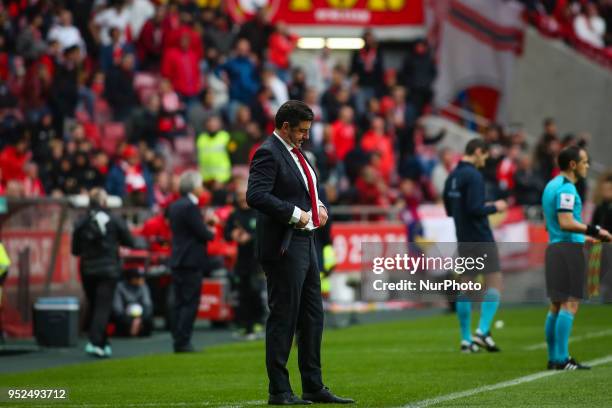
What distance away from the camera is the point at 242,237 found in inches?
831

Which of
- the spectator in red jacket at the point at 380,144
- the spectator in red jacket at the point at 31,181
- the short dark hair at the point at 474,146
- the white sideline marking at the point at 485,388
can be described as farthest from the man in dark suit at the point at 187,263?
the spectator in red jacket at the point at 380,144

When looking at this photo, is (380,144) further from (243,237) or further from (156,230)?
(243,237)

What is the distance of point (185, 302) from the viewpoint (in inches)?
711

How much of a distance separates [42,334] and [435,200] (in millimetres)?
10677

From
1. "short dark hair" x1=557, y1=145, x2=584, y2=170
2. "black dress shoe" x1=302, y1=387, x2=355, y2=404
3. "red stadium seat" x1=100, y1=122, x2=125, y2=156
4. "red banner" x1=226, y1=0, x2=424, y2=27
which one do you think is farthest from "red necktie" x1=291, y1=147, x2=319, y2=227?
"red banner" x1=226, y1=0, x2=424, y2=27

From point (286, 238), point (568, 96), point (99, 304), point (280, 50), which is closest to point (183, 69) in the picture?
point (280, 50)

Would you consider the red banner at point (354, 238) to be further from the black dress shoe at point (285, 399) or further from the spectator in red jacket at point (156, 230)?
the black dress shoe at point (285, 399)

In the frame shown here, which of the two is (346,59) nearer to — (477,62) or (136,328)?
(477,62)

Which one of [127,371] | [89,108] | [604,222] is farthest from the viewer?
[89,108]

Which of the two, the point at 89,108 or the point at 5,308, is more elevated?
the point at 89,108

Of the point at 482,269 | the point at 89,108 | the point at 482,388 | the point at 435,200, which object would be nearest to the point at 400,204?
the point at 435,200

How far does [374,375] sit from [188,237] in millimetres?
4573

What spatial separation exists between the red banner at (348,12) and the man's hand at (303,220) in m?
21.2

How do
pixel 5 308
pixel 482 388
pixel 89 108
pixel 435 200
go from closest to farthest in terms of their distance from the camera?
1. pixel 482 388
2. pixel 5 308
3. pixel 89 108
4. pixel 435 200
